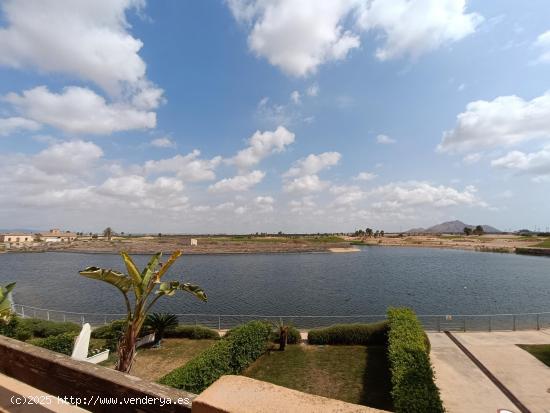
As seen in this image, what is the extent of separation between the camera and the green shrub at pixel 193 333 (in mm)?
20969

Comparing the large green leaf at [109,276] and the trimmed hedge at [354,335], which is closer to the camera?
the large green leaf at [109,276]

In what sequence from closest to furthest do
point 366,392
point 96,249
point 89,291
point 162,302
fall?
point 366,392 < point 162,302 < point 89,291 < point 96,249

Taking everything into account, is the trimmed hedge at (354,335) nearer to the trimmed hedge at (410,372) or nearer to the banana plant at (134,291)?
the trimmed hedge at (410,372)

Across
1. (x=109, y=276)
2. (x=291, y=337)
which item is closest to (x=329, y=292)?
(x=291, y=337)

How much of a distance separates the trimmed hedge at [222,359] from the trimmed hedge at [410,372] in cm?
674

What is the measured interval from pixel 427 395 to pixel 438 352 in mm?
9516

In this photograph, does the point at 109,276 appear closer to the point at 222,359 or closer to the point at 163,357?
the point at 222,359

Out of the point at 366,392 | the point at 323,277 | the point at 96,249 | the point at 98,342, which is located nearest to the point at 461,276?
the point at 323,277

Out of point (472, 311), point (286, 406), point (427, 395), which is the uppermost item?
point (286, 406)

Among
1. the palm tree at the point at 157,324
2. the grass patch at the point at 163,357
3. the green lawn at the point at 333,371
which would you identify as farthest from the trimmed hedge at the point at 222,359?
the palm tree at the point at 157,324

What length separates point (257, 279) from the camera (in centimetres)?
Answer: 5775

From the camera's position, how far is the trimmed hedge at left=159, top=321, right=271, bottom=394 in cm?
1183

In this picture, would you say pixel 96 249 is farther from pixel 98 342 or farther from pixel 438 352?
pixel 438 352

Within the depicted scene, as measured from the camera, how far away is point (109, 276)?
942cm
